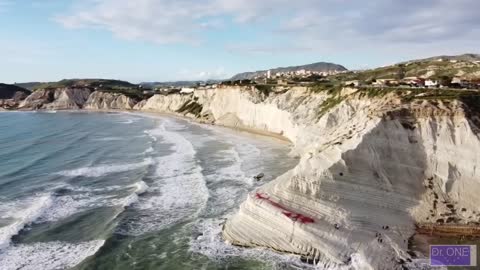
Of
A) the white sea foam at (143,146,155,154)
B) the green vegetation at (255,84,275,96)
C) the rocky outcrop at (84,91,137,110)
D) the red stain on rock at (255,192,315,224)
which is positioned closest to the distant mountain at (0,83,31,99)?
the rocky outcrop at (84,91,137,110)

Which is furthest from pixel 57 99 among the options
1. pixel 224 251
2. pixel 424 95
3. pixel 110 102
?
pixel 224 251

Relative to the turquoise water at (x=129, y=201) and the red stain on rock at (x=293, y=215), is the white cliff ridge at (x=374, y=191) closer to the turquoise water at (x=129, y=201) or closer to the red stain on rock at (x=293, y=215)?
the red stain on rock at (x=293, y=215)

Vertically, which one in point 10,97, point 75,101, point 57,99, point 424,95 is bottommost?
point 75,101

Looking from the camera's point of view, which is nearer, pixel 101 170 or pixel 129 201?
pixel 129 201

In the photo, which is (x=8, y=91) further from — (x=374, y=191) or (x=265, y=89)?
(x=374, y=191)

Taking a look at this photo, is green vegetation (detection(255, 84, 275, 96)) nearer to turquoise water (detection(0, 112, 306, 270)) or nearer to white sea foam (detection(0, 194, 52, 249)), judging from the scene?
turquoise water (detection(0, 112, 306, 270))

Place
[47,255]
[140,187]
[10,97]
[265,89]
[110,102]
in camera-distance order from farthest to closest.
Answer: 1. [10,97]
2. [110,102]
3. [265,89]
4. [140,187]
5. [47,255]

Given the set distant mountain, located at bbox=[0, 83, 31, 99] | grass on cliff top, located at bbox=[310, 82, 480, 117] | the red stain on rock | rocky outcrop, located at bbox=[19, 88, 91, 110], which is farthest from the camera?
distant mountain, located at bbox=[0, 83, 31, 99]
